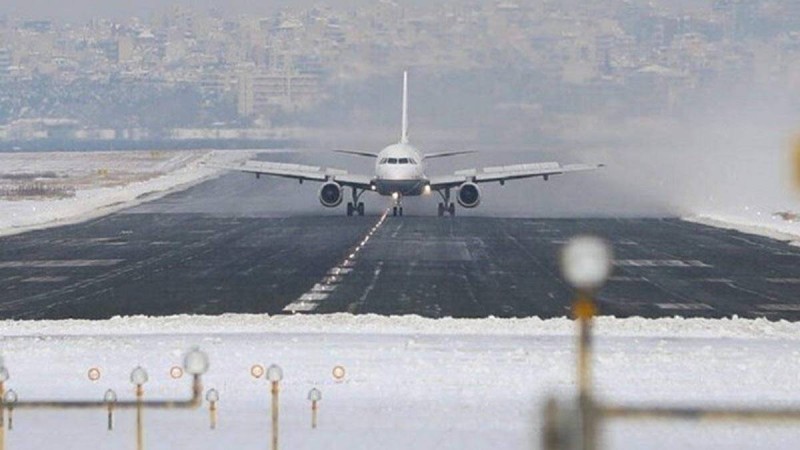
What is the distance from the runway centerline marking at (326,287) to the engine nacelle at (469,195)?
872 inches

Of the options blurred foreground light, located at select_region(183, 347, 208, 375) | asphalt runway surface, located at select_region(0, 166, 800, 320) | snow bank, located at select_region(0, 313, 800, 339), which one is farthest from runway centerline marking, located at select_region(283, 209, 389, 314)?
blurred foreground light, located at select_region(183, 347, 208, 375)

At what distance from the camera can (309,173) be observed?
89.8 metres

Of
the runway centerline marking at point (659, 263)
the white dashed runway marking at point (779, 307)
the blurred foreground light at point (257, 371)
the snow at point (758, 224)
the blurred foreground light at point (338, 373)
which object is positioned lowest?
the snow at point (758, 224)

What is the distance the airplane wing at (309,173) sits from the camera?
8744 cm

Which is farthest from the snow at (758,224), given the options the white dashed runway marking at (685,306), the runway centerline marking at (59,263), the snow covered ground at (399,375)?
the snow covered ground at (399,375)

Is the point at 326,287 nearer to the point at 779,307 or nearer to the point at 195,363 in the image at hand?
the point at 779,307

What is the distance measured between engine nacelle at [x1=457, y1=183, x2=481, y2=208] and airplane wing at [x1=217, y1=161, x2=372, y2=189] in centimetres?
557

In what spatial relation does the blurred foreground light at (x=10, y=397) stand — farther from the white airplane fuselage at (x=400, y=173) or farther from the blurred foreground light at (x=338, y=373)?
the white airplane fuselage at (x=400, y=173)

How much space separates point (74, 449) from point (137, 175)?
14344cm

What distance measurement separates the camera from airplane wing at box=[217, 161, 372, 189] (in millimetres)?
87438

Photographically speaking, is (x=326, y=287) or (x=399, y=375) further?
(x=326, y=287)

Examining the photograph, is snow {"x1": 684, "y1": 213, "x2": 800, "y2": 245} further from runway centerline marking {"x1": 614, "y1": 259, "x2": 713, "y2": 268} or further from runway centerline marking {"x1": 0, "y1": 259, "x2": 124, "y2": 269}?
runway centerline marking {"x1": 0, "y1": 259, "x2": 124, "y2": 269}

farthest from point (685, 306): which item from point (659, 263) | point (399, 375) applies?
point (399, 375)

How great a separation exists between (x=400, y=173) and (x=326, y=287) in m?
37.4
